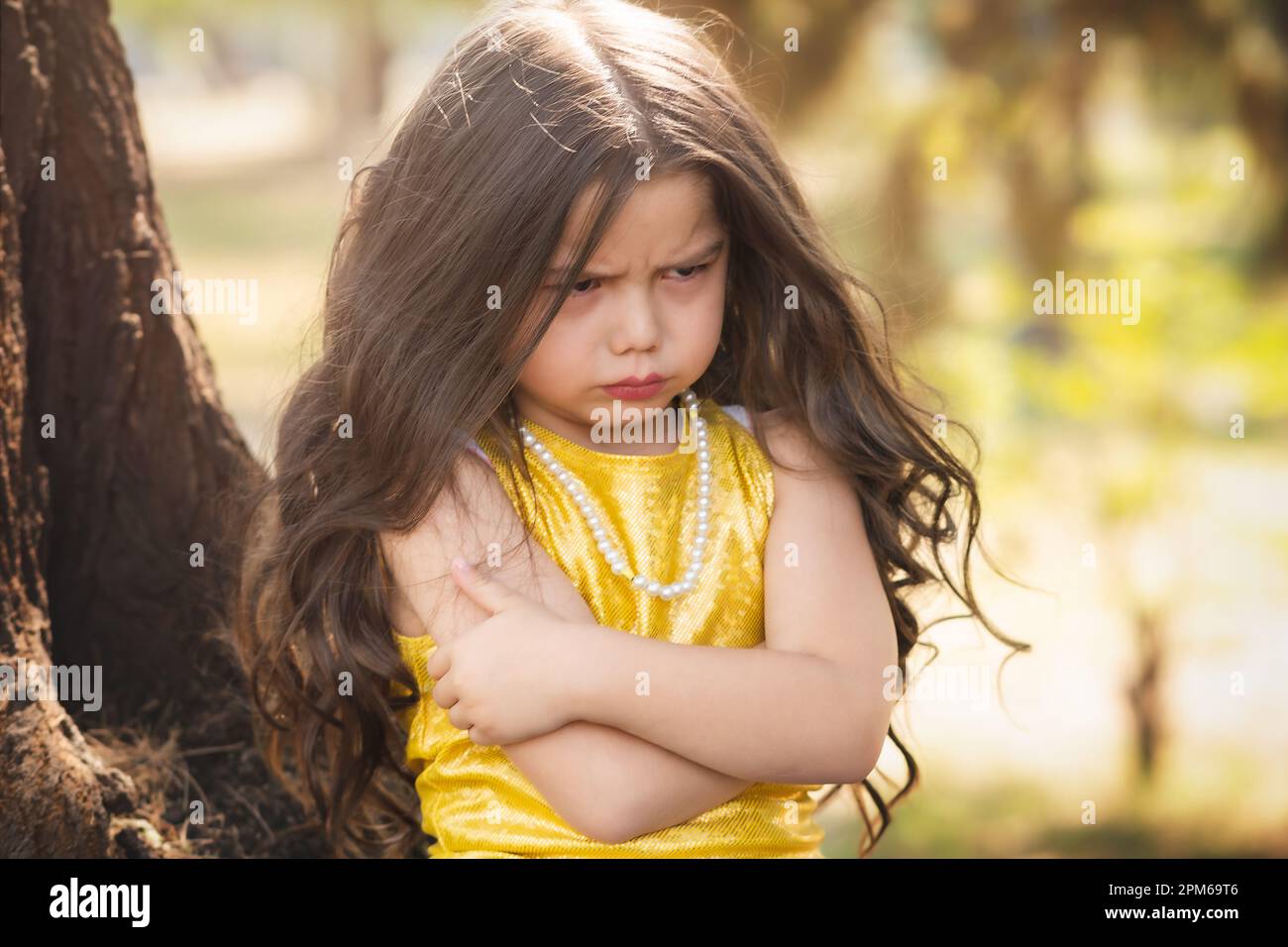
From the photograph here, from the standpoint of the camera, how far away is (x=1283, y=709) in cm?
520

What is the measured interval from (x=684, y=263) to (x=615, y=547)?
403 millimetres

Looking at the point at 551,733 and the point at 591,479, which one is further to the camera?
the point at 591,479

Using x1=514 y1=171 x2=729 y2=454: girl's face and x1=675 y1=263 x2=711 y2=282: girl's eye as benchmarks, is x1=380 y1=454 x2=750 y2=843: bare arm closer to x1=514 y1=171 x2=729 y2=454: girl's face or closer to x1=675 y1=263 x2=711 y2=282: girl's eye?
x1=514 y1=171 x2=729 y2=454: girl's face

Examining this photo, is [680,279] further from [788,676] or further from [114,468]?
[114,468]

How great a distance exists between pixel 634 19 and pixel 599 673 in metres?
0.89

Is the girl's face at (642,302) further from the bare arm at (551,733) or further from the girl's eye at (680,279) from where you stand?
the bare arm at (551,733)

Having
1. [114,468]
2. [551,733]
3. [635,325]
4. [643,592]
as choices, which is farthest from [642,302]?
[114,468]

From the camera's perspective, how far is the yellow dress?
1.83 meters

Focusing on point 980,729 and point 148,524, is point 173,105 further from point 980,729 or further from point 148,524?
point 148,524

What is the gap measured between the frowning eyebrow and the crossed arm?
0.97ft

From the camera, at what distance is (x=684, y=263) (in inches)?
69.0

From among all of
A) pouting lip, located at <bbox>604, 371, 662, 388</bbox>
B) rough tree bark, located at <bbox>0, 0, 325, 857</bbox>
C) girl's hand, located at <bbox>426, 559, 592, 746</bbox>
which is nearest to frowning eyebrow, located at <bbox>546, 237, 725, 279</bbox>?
pouting lip, located at <bbox>604, 371, 662, 388</bbox>

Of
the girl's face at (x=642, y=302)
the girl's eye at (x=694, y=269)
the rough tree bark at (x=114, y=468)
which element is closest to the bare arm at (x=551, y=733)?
the girl's face at (x=642, y=302)

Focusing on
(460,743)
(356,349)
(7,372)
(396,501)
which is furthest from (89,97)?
(460,743)
